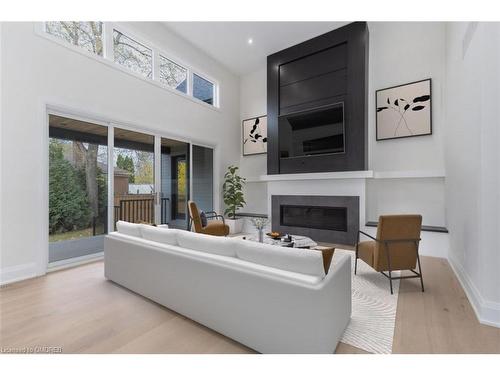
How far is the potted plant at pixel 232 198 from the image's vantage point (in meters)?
6.15

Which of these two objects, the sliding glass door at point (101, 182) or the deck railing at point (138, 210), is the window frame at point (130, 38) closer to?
the sliding glass door at point (101, 182)

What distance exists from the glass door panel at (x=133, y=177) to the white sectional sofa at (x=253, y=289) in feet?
7.22

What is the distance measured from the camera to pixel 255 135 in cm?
666

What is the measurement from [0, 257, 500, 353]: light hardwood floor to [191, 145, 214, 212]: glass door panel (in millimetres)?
3255

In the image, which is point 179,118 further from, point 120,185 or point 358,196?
point 358,196

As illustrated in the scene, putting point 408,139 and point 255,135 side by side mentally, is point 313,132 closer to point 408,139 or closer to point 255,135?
point 408,139

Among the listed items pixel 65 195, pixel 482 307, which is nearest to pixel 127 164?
A: pixel 65 195

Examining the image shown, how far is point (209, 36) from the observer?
5219 millimetres

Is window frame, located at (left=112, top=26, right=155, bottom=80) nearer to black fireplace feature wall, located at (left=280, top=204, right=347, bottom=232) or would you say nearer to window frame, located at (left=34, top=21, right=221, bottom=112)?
window frame, located at (left=34, top=21, right=221, bottom=112)

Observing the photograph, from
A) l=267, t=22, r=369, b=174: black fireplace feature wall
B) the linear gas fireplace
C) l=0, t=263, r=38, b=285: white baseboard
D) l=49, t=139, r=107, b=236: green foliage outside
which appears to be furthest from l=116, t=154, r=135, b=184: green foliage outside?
the linear gas fireplace

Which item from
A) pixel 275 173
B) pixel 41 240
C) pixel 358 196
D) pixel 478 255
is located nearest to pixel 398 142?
pixel 358 196

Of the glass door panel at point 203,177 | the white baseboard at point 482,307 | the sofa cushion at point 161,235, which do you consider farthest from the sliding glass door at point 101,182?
the white baseboard at point 482,307

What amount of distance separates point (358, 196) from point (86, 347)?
450cm

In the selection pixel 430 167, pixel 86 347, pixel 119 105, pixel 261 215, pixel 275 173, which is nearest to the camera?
pixel 86 347
